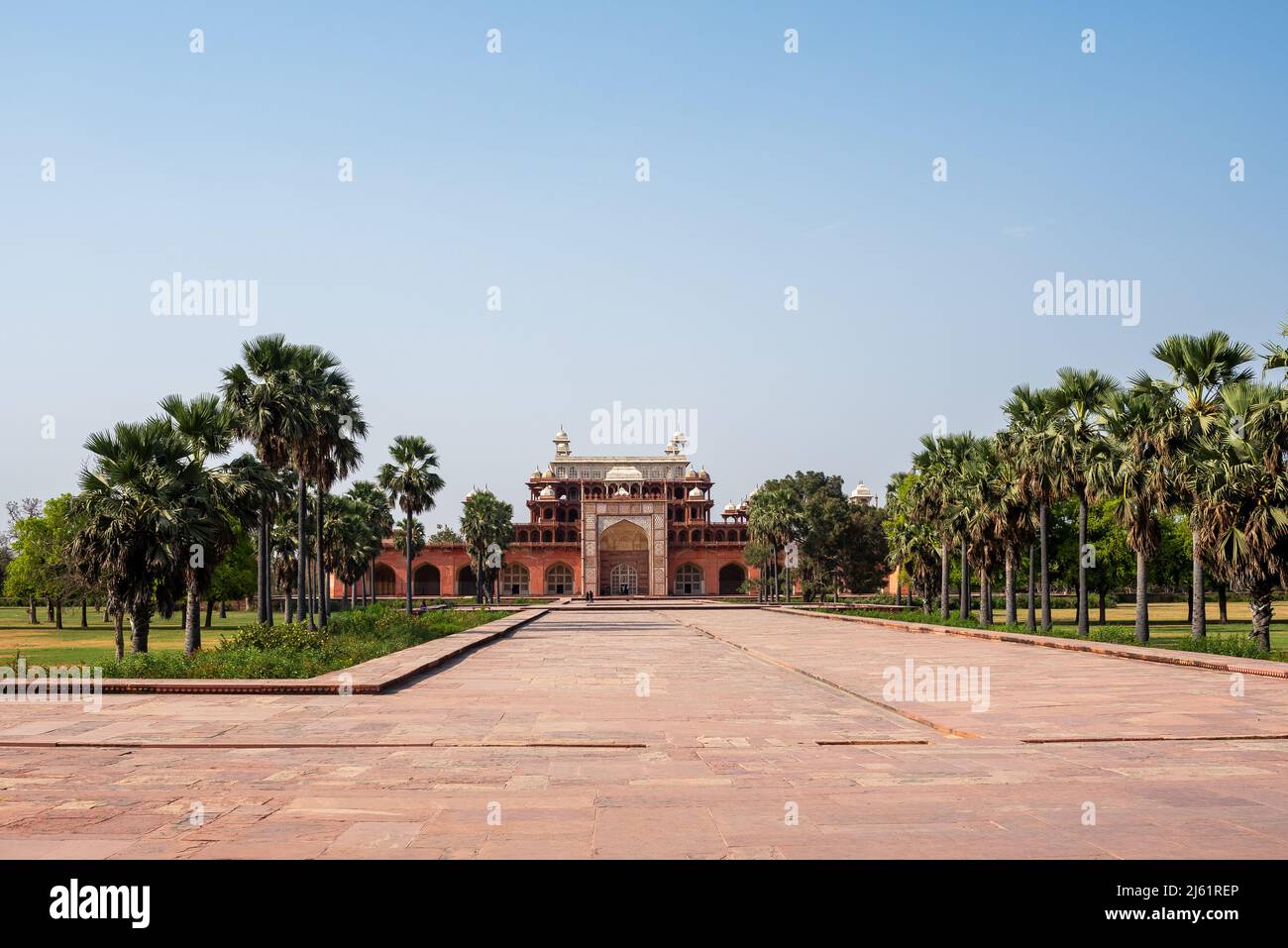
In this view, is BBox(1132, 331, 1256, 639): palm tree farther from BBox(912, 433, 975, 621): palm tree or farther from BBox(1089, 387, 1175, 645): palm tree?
BBox(912, 433, 975, 621): palm tree

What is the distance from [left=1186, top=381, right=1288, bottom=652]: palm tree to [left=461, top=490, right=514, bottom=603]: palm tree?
45.8 meters

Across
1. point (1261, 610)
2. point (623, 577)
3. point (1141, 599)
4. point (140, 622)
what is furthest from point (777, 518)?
point (140, 622)

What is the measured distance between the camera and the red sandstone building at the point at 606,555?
8262cm

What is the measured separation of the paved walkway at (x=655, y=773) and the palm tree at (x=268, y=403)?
49.6 feet

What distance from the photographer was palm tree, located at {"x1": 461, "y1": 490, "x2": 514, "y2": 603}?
63.5 metres

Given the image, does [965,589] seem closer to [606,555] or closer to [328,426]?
[328,426]

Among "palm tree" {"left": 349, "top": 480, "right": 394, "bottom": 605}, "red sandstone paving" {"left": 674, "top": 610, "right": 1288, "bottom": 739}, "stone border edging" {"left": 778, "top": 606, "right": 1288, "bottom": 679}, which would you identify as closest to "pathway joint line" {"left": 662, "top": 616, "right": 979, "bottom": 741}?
"red sandstone paving" {"left": 674, "top": 610, "right": 1288, "bottom": 739}

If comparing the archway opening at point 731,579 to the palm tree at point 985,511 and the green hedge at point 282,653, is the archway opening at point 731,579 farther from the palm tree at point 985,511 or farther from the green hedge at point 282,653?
the green hedge at point 282,653

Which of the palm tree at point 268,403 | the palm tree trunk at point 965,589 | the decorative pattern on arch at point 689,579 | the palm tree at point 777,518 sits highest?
the palm tree at point 268,403

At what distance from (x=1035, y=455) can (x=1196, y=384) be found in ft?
21.3

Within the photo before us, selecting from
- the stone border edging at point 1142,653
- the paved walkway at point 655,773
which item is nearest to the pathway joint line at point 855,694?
the paved walkway at point 655,773

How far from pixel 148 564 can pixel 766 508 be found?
43.7 meters
